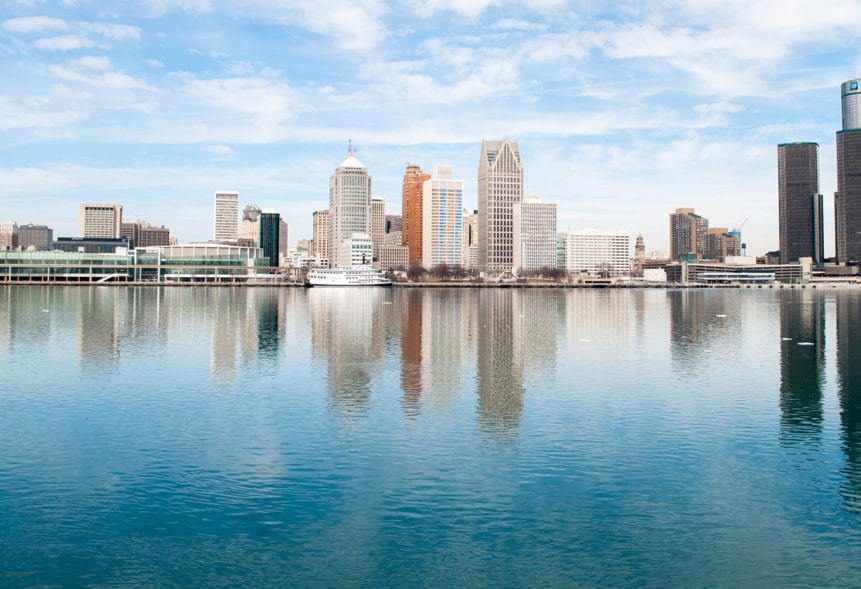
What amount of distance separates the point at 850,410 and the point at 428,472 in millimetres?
17670

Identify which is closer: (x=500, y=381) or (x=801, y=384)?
(x=801, y=384)

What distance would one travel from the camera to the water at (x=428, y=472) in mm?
14250

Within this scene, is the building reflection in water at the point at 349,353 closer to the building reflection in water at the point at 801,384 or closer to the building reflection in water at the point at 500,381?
the building reflection in water at the point at 500,381

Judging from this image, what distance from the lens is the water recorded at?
46.8 ft

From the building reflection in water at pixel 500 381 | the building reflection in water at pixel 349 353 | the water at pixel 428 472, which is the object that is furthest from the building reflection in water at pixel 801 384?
the building reflection in water at pixel 349 353

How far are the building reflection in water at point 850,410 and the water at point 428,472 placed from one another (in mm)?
127

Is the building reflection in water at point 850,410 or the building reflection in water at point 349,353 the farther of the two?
the building reflection in water at point 349,353

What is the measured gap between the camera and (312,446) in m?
22.2

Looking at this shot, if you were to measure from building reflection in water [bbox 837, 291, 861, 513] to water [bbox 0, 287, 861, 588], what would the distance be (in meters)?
0.13

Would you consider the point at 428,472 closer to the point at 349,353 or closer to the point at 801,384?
the point at 801,384

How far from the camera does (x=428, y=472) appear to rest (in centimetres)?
1958

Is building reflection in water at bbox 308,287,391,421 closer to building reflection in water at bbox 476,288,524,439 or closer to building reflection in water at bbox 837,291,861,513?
building reflection in water at bbox 476,288,524,439

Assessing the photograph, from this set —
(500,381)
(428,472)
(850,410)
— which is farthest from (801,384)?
(428,472)

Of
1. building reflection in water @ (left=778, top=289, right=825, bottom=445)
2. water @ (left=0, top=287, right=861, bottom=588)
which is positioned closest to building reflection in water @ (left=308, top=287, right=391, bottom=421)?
water @ (left=0, top=287, right=861, bottom=588)
